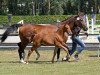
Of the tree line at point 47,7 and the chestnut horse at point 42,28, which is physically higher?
the chestnut horse at point 42,28

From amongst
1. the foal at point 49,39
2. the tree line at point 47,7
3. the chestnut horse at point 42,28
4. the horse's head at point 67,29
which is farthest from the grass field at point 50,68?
the tree line at point 47,7

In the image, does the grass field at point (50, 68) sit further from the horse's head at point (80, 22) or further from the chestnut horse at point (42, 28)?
the horse's head at point (80, 22)

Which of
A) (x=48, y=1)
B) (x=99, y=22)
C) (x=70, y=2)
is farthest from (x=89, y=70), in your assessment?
(x=70, y=2)

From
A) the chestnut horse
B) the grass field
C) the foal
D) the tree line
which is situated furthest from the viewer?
the tree line

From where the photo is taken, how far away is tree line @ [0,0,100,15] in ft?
227

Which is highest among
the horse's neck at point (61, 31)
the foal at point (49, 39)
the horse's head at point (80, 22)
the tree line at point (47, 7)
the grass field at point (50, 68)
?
the horse's head at point (80, 22)

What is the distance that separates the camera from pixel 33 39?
16406mm

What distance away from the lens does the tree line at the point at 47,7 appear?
69.3m

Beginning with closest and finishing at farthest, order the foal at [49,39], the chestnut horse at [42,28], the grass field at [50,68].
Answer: the grass field at [50,68], the foal at [49,39], the chestnut horse at [42,28]

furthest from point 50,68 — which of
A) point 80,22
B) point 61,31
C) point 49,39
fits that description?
point 80,22

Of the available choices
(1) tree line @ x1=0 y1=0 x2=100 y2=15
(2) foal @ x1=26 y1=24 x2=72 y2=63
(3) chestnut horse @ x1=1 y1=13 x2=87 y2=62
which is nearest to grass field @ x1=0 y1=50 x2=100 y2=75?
(2) foal @ x1=26 y1=24 x2=72 y2=63

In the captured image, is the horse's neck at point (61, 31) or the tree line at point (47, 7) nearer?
the horse's neck at point (61, 31)

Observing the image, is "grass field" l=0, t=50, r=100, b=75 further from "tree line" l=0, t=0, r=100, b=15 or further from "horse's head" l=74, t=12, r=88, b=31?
"tree line" l=0, t=0, r=100, b=15

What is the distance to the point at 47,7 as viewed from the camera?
230 feet
